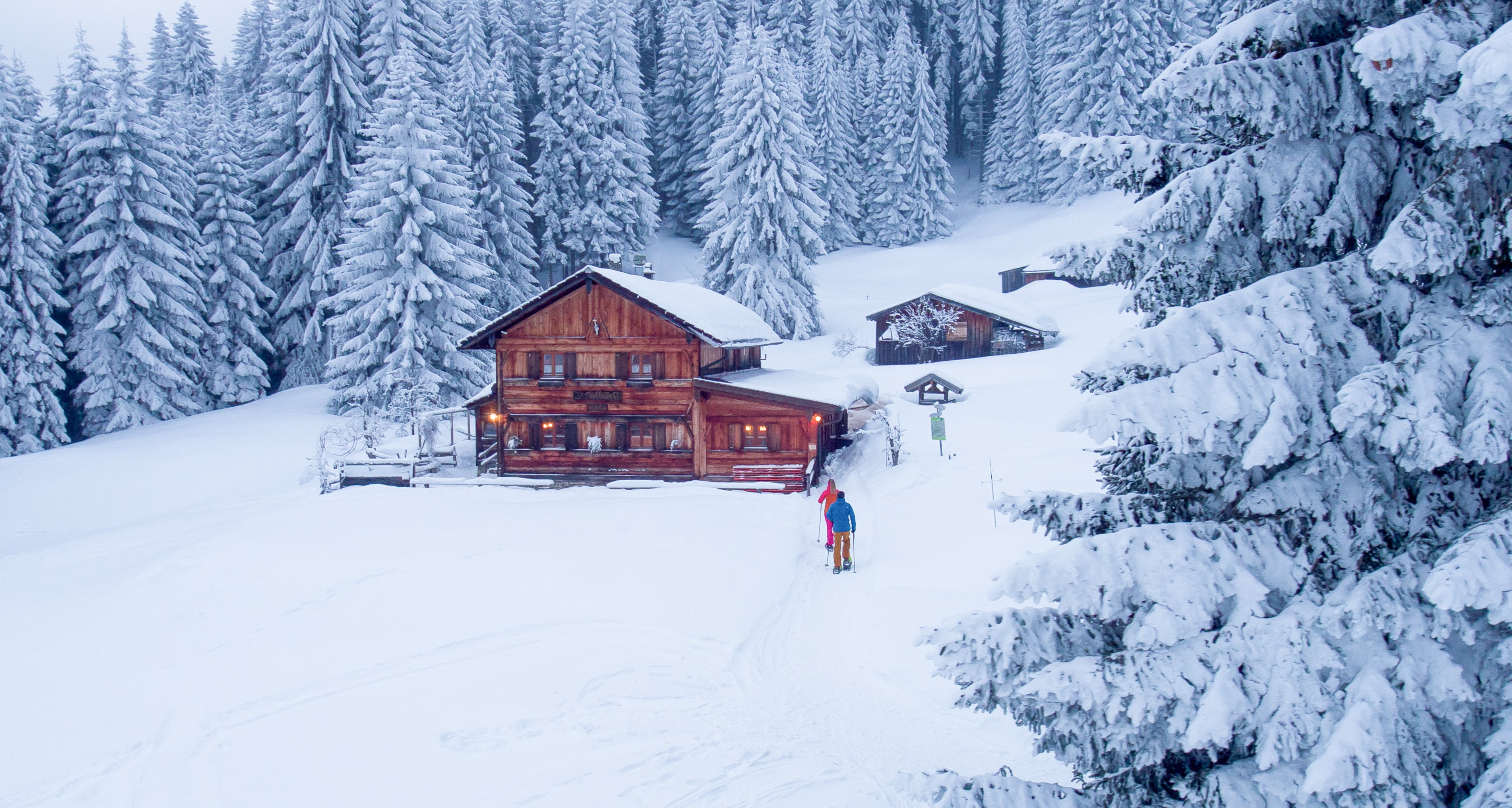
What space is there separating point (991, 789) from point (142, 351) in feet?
136

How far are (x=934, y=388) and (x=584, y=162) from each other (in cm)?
3331

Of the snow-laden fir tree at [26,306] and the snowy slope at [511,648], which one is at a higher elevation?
the snow-laden fir tree at [26,306]

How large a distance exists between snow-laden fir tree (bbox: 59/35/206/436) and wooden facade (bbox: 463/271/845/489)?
18.8 m

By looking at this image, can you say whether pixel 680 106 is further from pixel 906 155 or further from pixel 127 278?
pixel 127 278

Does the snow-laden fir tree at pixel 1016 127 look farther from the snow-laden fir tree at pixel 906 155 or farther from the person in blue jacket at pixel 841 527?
the person in blue jacket at pixel 841 527

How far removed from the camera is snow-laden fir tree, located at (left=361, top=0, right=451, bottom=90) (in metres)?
42.7

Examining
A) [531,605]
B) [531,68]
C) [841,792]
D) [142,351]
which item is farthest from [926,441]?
[531,68]

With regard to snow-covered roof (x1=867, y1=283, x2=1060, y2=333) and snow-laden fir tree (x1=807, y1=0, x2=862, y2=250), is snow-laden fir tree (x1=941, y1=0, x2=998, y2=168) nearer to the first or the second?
snow-laden fir tree (x1=807, y1=0, x2=862, y2=250)

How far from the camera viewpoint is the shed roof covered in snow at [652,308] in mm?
25672

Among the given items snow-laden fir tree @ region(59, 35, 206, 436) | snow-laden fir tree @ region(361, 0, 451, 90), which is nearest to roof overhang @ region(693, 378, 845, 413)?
snow-laden fir tree @ region(361, 0, 451, 90)

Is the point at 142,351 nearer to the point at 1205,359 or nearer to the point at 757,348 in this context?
the point at 757,348

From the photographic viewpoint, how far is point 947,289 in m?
41.4

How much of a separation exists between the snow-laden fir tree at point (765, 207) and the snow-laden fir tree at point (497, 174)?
35.8 ft

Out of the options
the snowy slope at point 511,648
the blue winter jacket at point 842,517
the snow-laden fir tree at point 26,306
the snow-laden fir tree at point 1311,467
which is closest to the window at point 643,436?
the snowy slope at point 511,648
